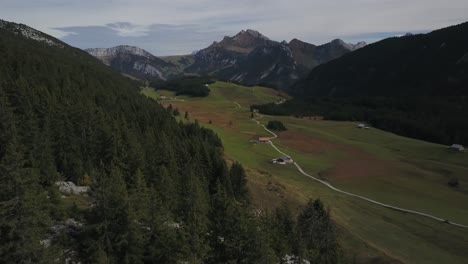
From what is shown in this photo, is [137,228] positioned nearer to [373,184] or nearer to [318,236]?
[318,236]

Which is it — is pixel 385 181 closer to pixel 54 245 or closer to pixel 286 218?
pixel 286 218

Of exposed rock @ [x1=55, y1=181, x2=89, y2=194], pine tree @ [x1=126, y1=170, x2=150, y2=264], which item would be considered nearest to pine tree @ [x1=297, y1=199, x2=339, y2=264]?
pine tree @ [x1=126, y1=170, x2=150, y2=264]

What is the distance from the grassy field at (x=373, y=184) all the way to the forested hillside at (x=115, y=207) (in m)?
12.5

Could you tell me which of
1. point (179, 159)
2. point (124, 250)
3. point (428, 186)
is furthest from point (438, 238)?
point (124, 250)

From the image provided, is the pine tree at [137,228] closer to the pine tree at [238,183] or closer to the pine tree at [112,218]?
the pine tree at [112,218]

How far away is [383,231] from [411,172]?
46.3m

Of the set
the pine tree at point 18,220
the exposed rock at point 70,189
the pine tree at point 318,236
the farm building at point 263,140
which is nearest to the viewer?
the pine tree at point 18,220

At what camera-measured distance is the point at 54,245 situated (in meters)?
25.9

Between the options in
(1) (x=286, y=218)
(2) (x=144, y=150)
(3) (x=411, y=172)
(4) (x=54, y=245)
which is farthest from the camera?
(3) (x=411, y=172)

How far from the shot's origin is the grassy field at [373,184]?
6028 cm

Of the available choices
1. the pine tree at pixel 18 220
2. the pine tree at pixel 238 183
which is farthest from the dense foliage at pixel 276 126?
the pine tree at pixel 18 220

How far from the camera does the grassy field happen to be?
60281 millimetres

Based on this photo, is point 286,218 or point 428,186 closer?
point 286,218

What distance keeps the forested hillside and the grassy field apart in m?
12.5
